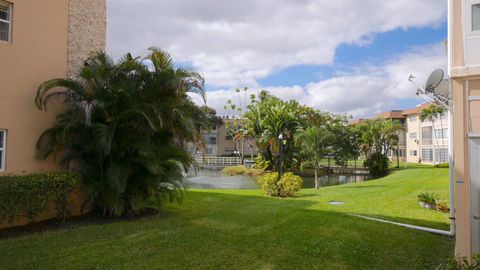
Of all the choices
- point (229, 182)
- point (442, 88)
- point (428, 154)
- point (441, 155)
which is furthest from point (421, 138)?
point (442, 88)

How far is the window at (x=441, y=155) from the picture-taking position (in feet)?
156

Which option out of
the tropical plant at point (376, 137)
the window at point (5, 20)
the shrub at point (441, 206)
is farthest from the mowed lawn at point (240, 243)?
the tropical plant at point (376, 137)

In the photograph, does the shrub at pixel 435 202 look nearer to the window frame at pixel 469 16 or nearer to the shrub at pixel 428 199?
the shrub at pixel 428 199

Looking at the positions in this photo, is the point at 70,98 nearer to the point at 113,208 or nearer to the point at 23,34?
the point at 23,34

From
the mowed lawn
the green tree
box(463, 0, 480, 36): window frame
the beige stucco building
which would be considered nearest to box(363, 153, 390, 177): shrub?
the green tree

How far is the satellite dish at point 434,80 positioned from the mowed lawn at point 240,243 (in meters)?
3.19

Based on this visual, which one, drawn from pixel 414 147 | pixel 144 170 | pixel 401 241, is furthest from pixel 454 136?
pixel 414 147

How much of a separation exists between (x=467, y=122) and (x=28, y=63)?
9673mm

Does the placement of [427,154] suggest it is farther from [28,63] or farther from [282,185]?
[28,63]

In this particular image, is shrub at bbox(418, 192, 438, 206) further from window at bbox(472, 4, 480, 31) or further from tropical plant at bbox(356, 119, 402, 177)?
tropical plant at bbox(356, 119, 402, 177)

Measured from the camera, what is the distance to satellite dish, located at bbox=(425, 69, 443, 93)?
25.3 ft

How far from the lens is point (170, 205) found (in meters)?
12.3

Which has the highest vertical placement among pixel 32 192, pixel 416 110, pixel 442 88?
pixel 416 110

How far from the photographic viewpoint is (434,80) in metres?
7.80
